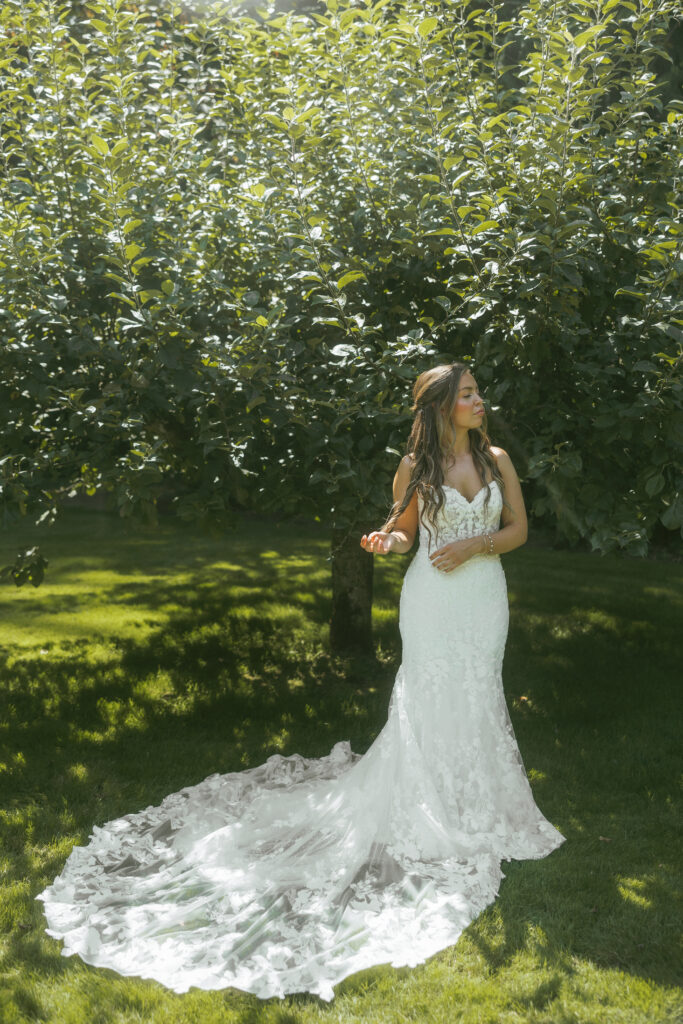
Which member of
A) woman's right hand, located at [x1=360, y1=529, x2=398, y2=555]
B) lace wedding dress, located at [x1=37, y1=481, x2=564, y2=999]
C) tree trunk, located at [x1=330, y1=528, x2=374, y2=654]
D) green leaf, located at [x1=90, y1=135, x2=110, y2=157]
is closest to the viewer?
lace wedding dress, located at [x1=37, y1=481, x2=564, y2=999]

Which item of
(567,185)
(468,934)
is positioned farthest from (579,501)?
(468,934)

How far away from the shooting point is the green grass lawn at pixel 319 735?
11.2ft

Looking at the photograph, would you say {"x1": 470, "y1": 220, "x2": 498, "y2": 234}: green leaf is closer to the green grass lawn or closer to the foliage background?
the foliage background

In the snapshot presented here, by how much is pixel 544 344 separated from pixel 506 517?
94 cm

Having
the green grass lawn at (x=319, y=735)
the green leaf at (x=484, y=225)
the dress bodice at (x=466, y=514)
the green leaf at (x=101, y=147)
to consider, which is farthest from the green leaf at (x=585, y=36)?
the green grass lawn at (x=319, y=735)

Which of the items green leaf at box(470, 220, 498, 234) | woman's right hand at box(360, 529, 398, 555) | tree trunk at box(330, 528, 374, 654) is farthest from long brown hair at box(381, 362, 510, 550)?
tree trunk at box(330, 528, 374, 654)

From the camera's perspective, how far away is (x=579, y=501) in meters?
4.93

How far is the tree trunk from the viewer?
789 cm

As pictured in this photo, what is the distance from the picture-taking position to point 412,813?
4.34 metres

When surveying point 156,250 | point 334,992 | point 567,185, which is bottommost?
point 334,992

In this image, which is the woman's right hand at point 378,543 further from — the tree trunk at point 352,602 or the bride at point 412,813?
the tree trunk at point 352,602

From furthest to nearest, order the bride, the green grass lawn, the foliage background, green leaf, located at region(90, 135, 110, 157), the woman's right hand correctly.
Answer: the foliage background → green leaf, located at region(90, 135, 110, 157) → the woman's right hand → the bride → the green grass lawn

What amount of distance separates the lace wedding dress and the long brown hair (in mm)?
76

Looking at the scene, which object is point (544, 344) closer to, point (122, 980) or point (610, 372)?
point (610, 372)
